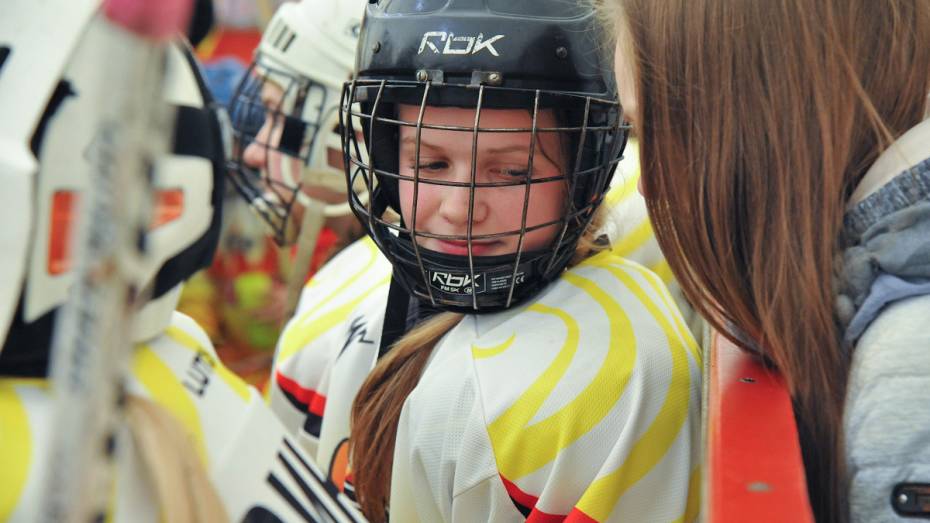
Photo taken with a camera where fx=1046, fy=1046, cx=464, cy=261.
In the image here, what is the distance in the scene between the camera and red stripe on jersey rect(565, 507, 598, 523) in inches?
53.2

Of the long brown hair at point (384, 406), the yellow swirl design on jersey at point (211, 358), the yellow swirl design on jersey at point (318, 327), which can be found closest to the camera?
the yellow swirl design on jersey at point (211, 358)

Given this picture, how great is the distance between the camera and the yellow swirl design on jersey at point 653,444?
1.37 metres

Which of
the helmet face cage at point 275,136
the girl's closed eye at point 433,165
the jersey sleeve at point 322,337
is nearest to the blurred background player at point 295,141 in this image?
the helmet face cage at point 275,136

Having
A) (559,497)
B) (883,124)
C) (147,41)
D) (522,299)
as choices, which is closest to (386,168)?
(522,299)

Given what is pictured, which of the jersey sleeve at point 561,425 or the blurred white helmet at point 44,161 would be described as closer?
the blurred white helmet at point 44,161

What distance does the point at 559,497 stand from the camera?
139cm

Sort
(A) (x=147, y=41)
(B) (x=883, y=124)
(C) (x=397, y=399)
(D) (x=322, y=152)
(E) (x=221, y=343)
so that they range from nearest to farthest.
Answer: (A) (x=147, y=41) < (B) (x=883, y=124) < (C) (x=397, y=399) < (D) (x=322, y=152) < (E) (x=221, y=343)

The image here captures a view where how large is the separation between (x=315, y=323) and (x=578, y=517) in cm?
101

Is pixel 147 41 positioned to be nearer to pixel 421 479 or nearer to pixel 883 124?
pixel 883 124

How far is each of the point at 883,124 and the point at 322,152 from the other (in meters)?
1.66

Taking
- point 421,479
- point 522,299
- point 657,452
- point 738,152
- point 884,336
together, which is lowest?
point 421,479

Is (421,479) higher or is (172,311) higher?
(172,311)

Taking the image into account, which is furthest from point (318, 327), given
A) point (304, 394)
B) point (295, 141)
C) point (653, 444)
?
point (653, 444)

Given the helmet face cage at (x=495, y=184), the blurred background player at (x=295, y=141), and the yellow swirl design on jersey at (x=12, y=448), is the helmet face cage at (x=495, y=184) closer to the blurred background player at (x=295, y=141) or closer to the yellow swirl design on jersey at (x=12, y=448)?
the yellow swirl design on jersey at (x=12, y=448)
